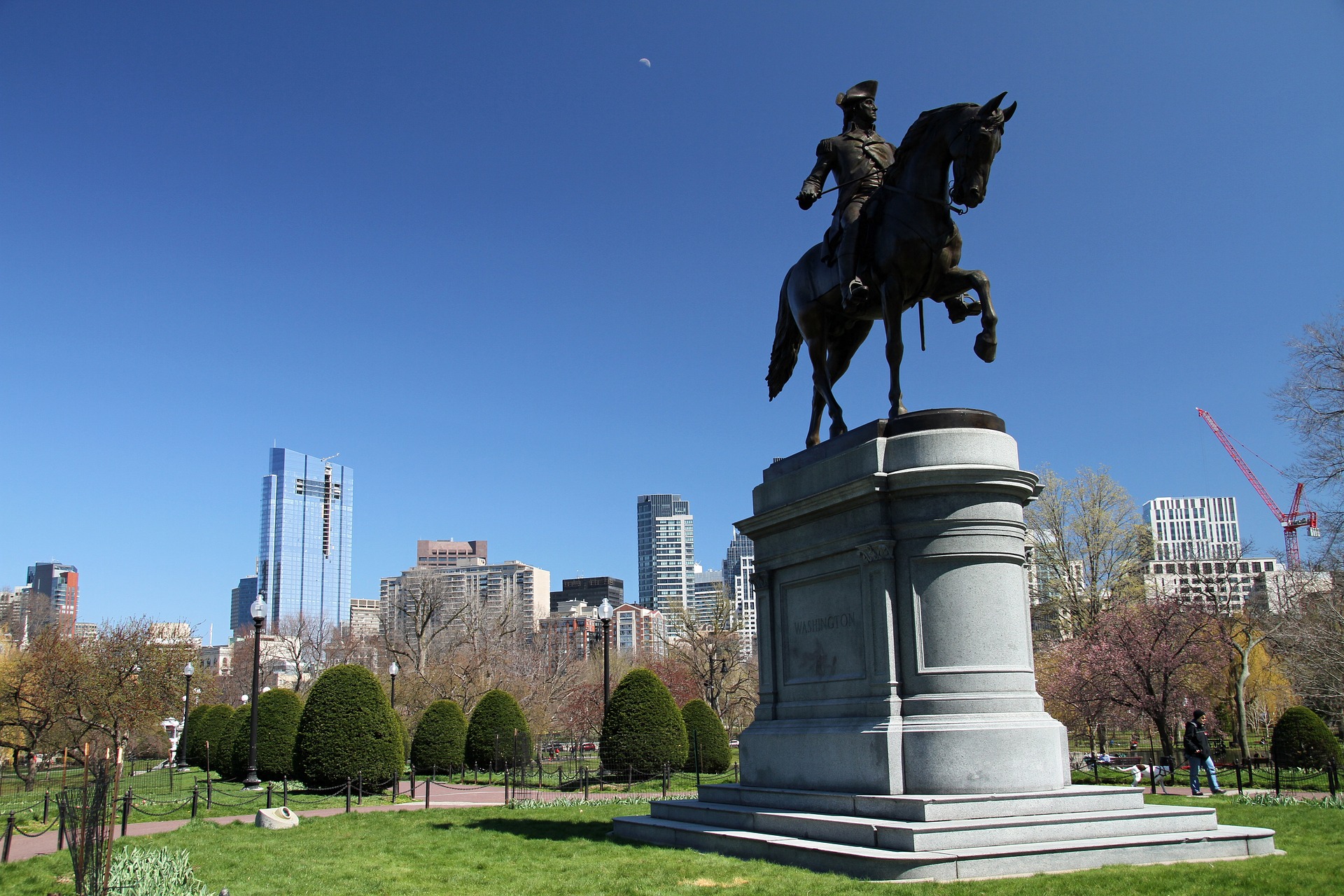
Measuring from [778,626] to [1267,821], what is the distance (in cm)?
705

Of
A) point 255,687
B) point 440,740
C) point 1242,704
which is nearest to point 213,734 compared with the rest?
point 440,740

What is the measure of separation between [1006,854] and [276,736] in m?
32.2

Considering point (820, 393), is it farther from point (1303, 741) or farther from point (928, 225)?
point (1303, 741)

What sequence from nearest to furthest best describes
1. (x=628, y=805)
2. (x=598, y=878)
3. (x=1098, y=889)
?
1. (x=1098, y=889)
2. (x=598, y=878)
3. (x=628, y=805)

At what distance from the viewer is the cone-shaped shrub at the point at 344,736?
28.6m

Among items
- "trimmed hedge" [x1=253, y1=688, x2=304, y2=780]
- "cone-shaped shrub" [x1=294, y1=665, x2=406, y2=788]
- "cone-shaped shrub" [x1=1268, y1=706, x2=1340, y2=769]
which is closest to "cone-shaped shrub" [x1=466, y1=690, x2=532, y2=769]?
"trimmed hedge" [x1=253, y1=688, x2=304, y2=780]

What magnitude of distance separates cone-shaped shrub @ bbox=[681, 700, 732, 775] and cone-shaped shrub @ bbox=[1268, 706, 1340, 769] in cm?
1641

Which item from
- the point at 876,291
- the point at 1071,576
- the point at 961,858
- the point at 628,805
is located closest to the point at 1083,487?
the point at 1071,576

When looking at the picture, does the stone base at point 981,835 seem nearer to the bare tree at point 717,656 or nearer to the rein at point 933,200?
the rein at point 933,200

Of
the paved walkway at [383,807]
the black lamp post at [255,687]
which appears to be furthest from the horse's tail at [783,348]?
the black lamp post at [255,687]

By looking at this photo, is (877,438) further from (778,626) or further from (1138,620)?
(1138,620)

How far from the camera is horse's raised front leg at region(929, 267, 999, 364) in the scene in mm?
12164

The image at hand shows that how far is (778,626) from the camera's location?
1346 centimetres

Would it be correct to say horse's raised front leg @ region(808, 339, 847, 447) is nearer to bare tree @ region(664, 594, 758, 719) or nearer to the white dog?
the white dog
